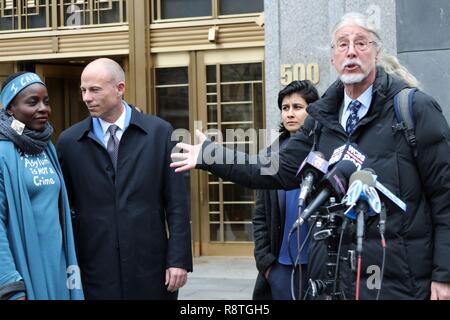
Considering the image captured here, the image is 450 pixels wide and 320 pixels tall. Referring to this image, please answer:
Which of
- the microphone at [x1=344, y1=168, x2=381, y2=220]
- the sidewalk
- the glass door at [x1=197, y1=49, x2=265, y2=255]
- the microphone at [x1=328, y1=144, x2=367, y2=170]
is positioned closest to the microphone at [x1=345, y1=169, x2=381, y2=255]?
the microphone at [x1=344, y1=168, x2=381, y2=220]

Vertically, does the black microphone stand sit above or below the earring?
below

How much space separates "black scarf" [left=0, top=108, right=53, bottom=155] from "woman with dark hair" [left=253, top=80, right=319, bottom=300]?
1459mm

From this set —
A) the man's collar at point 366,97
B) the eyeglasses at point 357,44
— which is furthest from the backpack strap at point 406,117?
the eyeglasses at point 357,44

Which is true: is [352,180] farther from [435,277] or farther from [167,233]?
[167,233]

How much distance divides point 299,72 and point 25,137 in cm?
564

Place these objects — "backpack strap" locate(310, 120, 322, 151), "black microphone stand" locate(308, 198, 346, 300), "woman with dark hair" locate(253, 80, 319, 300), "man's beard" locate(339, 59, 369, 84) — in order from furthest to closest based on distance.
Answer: "woman with dark hair" locate(253, 80, 319, 300)
"backpack strap" locate(310, 120, 322, 151)
"man's beard" locate(339, 59, 369, 84)
"black microphone stand" locate(308, 198, 346, 300)

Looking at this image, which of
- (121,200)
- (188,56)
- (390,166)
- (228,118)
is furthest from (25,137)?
(188,56)

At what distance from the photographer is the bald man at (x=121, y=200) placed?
435 centimetres

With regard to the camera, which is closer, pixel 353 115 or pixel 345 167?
pixel 345 167

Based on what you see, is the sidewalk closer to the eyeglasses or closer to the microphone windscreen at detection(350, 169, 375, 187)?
the eyeglasses

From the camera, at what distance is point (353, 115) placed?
Answer: 11.4 feet

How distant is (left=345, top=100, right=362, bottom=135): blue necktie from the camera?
3453mm

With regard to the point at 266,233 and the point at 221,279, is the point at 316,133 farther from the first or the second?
the point at 221,279

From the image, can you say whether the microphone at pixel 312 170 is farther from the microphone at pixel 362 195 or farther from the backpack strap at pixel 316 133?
the backpack strap at pixel 316 133
